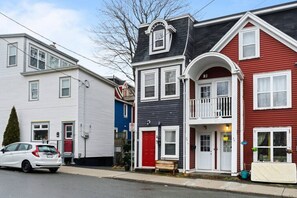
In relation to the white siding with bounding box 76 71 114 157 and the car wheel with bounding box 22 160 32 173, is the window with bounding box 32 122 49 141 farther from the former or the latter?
the car wheel with bounding box 22 160 32 173

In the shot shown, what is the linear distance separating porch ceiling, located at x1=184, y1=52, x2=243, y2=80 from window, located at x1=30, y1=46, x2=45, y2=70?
43.1ft

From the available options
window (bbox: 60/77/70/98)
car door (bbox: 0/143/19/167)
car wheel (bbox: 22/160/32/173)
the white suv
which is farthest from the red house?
car door (bbox: 0/143/19/167)

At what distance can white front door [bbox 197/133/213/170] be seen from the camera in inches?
724

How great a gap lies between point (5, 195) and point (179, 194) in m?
5.65

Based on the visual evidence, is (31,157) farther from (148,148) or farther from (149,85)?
(149,85)

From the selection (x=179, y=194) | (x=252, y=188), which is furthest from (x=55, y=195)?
(x=252, y=188)

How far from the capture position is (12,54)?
2567 cm

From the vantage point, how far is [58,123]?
23.0 metres

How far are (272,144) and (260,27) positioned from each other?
18.7 ft

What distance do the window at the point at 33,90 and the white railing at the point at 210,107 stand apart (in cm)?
1164

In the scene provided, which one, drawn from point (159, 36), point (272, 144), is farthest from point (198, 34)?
point (272, 144)

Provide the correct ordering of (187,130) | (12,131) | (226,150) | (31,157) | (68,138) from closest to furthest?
(31,157), (187,130), (226,150), (68,138), (12,131)

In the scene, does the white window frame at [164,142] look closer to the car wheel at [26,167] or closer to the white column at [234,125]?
the white column at [234,125]

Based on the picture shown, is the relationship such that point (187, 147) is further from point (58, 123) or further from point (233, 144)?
point (58, 123)
